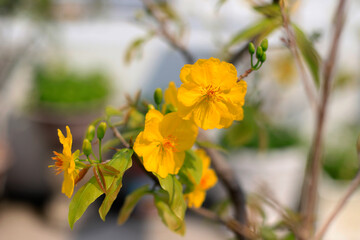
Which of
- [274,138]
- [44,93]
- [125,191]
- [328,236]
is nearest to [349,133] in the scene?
[274,138]

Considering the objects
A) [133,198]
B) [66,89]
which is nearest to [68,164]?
[133,198]

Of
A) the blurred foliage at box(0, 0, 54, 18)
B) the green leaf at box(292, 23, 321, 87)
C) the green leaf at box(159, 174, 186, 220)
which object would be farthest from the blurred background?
the green leaf at box(159, 174, 186, 220)

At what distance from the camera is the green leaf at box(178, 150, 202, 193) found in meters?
0.43

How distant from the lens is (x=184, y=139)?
0.41 meters

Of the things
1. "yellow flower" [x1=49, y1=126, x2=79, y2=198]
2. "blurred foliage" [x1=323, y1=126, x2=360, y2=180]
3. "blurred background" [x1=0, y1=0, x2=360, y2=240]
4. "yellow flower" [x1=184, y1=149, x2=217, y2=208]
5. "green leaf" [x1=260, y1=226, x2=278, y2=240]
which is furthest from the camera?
"blurred foliage" [x1=323, y1=126, x2=360, y2=180]

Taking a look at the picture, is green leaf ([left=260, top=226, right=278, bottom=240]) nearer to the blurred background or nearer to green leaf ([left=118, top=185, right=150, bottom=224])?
green leaf ([left=118, top=185, right=150, bottom=224])

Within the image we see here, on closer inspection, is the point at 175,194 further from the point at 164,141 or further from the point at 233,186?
the point at 233,186

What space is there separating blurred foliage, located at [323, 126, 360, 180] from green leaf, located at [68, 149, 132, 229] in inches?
71.5

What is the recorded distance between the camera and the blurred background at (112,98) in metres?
1.89

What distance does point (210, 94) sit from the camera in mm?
404

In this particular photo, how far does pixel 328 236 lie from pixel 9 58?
1.71 meters

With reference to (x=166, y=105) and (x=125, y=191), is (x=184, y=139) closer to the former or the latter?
(x=166, y=105)

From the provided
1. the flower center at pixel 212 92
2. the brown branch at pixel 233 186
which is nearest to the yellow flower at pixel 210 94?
the flower center at pixel 212 92

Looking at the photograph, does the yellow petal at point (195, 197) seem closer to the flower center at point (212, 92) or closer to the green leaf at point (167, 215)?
the green leaf at point (167, 215)
